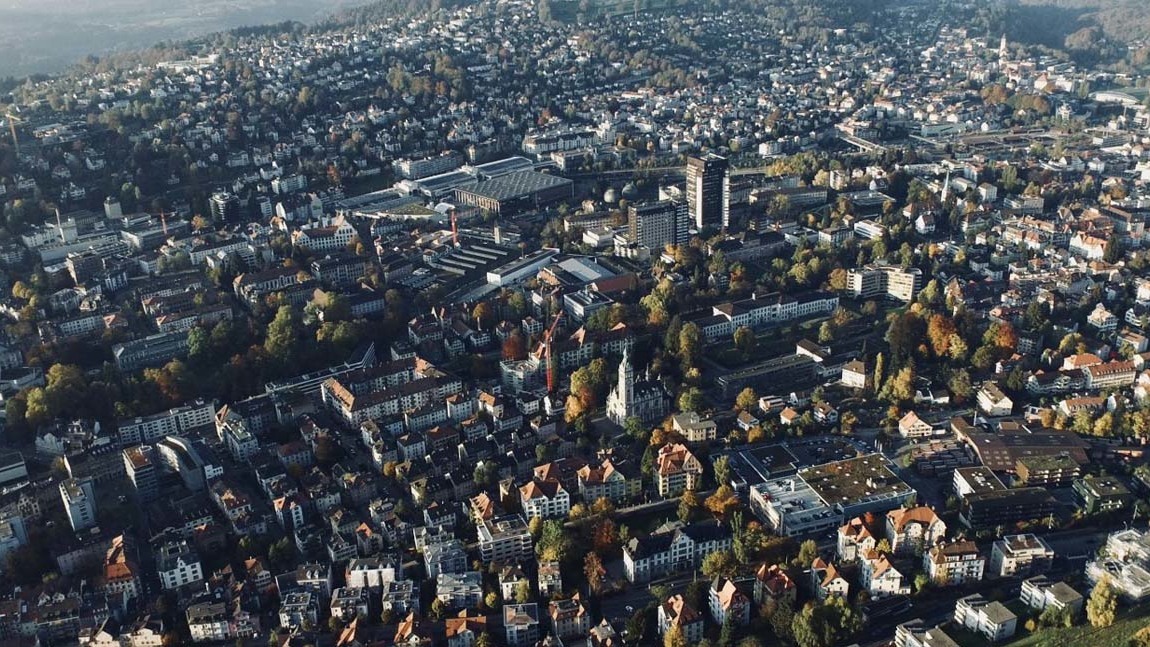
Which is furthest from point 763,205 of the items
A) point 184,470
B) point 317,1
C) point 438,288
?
point 317,1

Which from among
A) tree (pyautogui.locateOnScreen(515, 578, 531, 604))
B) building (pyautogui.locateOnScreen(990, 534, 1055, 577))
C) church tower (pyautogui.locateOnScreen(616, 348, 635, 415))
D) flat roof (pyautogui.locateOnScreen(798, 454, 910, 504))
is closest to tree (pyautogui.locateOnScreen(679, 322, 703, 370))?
church tower (pyautogui.locateOnScreen(616, 348, 635, 415))

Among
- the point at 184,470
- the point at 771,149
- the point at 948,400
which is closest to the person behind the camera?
the point at 184,470

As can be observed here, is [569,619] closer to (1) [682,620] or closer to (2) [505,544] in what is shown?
(1) [682,620]

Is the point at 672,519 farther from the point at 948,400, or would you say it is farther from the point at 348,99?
the point at 348,99

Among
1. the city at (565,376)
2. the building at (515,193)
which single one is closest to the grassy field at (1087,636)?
the city at (565,376)

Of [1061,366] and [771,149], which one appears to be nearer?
[1061,366]

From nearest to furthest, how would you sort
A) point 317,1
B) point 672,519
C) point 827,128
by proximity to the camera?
1. point 672,519
2. point 827,128
3. point 317,1

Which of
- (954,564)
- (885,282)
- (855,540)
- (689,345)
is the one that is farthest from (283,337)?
(885,282)
